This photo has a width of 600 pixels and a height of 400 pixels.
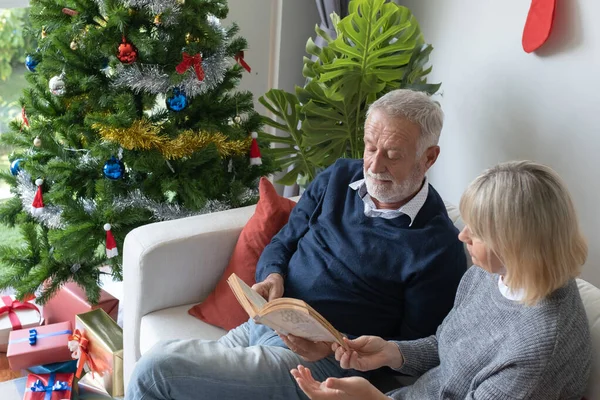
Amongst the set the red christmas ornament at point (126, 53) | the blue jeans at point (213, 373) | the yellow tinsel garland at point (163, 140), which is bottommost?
the blue jeans at point (213, 373)

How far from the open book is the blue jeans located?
0.12 meters

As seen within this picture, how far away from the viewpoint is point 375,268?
66.6 inches

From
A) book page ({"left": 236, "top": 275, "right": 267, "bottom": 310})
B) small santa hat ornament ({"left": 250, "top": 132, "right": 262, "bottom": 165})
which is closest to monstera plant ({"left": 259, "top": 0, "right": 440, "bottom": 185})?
small santa hat ornament ({"left": 250, "top": 132, "right": 262, "bottom": 165})

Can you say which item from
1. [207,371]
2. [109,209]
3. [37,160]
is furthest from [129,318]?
[37,160]

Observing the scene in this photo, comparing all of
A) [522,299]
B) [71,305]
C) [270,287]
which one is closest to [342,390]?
[522,299]

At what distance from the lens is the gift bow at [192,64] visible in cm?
213

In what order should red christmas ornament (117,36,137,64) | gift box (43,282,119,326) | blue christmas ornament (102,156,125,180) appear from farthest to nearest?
gift box (43,282,119,326) → blue christmas ornament (102,156,125,180) → red christmas ornament (117,36,137,64)

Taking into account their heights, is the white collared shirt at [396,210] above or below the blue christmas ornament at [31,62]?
below

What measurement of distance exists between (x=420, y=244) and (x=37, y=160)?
1.39 metres

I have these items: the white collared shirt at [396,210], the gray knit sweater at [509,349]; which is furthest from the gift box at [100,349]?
the gray knit sweater at [509,349]

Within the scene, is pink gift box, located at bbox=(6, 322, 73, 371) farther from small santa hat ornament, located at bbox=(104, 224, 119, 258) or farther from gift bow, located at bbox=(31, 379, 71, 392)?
→ small santa hat ornament, located at bbox=(104, 224, 119, 258)

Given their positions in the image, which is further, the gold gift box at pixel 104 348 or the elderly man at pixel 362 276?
the gold gift box at pixel 104 348

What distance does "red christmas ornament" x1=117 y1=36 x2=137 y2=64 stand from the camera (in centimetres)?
205

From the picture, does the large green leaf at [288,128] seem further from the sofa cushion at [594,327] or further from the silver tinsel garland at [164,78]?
the sofa cushion at [594,327]
